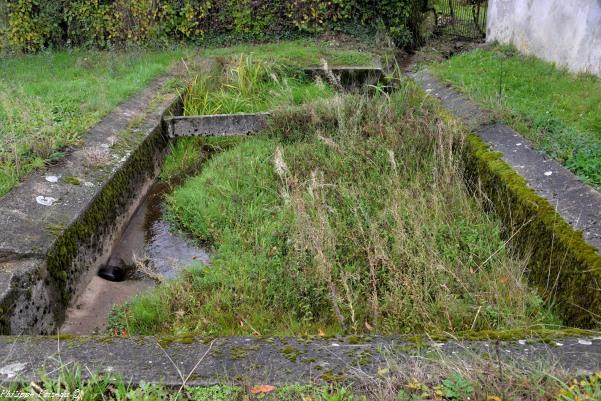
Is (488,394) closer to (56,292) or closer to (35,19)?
(56,292)

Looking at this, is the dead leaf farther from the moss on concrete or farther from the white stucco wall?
the white stucco wall

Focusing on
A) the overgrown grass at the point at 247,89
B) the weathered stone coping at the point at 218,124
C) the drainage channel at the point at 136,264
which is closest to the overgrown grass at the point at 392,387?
the drainage channel at the point at 136,264

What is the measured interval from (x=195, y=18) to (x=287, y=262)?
833 cm

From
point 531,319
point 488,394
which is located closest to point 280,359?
point 488,394

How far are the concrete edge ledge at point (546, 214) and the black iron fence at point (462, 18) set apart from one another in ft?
26.4

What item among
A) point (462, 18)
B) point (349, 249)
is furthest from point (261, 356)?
point (462, 18)

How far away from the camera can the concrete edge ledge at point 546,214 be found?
3150 millimetres

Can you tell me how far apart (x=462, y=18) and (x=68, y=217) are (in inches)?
450

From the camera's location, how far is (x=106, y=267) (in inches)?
181

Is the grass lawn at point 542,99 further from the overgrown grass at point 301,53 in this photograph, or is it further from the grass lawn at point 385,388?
the grass lawn at point 385,388

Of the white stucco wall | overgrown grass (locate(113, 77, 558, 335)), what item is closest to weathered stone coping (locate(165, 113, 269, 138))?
overgrown grass (locate(113, 77, 558, 335))

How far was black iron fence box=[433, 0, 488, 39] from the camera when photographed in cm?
1234

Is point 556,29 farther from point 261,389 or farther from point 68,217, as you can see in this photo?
point 261,389

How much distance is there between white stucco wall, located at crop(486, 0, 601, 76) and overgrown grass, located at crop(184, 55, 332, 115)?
347 centimetres
